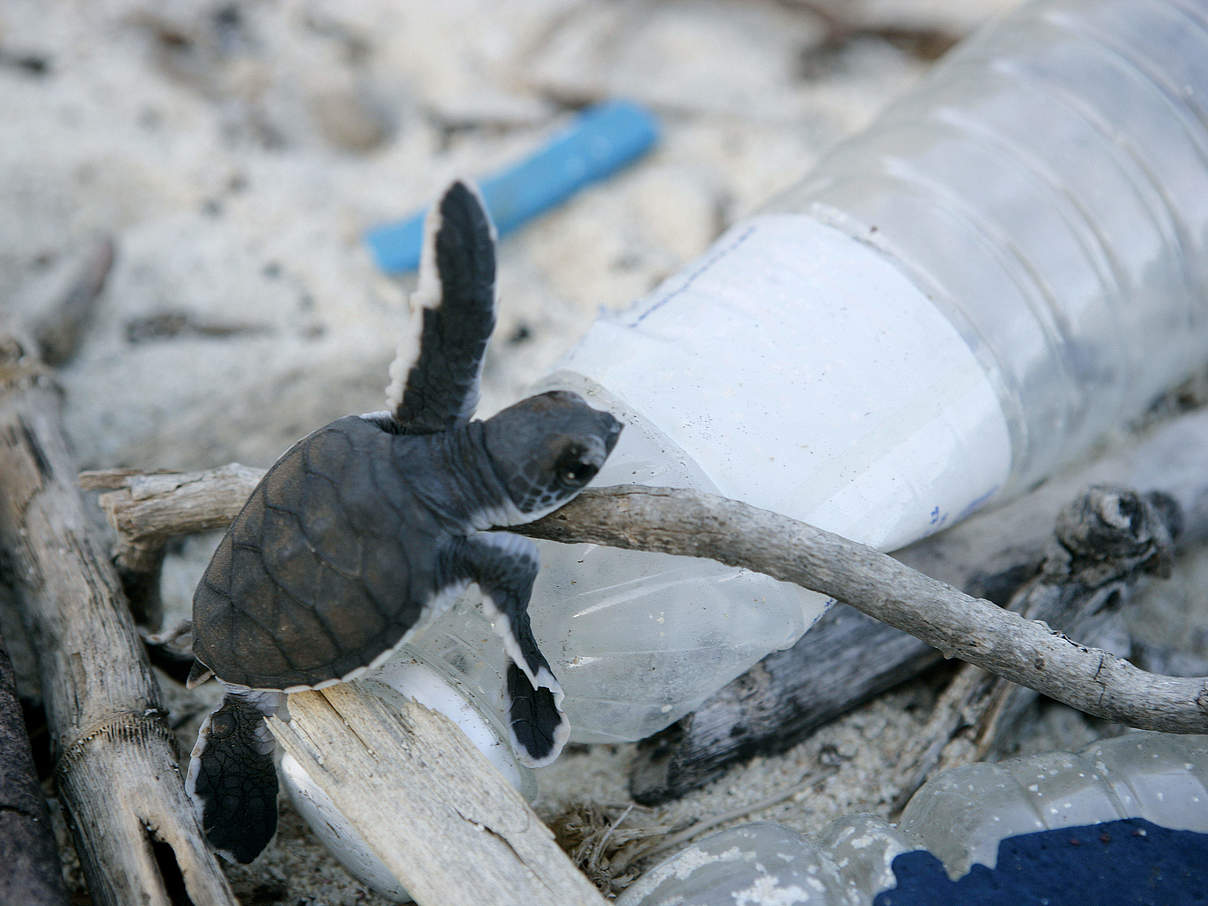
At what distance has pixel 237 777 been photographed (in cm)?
117

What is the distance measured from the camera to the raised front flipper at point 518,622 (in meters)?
1.06

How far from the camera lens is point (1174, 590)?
1.62m

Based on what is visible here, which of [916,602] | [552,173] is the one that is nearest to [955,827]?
[916,602]

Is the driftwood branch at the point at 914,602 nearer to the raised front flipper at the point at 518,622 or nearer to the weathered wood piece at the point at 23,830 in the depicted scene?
the raised front flipper at the point at 518,622

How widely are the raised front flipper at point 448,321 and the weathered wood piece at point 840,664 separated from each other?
58cm

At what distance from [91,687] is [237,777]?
0.24 metres

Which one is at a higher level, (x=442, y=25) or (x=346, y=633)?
(x=442, y=25)

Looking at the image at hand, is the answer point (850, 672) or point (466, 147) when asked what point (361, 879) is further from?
point (466, 147)

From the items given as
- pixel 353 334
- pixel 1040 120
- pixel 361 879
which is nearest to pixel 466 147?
pixel 353 334

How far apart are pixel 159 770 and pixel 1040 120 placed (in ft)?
5.83

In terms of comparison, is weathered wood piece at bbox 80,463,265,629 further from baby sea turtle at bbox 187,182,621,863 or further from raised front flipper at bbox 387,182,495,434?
raised front flipper at bbox 387,182,495,434

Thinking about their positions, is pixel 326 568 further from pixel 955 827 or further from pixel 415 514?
pixel 955 827

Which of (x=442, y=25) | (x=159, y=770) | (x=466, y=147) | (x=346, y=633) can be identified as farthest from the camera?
(x=442, y=25)

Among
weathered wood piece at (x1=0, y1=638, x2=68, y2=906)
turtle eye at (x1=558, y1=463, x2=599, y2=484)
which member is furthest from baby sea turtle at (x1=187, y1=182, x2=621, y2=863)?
weathered wood piece at (x1=0, y1=638, x2=68, y2=906)
